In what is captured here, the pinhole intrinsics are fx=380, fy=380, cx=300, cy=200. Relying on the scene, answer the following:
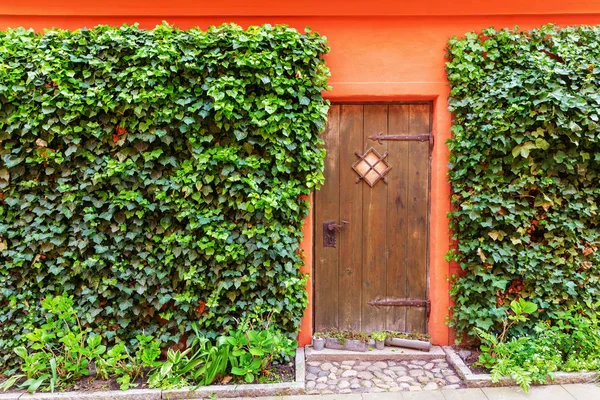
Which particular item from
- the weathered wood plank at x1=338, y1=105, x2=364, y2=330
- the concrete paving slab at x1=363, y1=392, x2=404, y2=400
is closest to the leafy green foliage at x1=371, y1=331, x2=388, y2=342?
the weathered wood plank at x1=338, y1=105, x2=364, y2=330

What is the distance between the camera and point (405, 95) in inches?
147

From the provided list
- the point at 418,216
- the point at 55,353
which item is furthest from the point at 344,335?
the point at 55,353

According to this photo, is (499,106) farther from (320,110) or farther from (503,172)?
(320,110)

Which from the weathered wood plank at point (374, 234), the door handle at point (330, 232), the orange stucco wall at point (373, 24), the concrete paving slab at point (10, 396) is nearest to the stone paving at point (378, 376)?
the weathered wood plank at point (374, 234)

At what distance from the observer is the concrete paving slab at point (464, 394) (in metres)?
→ 3.04

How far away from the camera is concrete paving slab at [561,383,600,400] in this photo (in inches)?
118

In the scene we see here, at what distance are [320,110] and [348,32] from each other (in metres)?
0.96

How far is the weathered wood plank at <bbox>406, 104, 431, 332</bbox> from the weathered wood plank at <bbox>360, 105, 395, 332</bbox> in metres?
0.25

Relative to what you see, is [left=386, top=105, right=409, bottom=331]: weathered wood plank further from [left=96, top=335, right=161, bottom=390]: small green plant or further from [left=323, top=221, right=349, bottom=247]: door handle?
[left=96, top=335, right=161, bottom=390]: small green plant

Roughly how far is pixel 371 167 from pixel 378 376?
1.95 metres

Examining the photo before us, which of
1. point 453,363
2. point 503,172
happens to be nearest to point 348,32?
point 503,172

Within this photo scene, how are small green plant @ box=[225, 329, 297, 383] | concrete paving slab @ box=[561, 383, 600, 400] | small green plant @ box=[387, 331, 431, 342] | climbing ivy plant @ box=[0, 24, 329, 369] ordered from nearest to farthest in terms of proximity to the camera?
concrete paving slab @ box=[561, 383, 600, 400], small green plant @ box=[225, 329, 297, 383], climbing ivy plant @ box=[0, 24, 329, 369], small green plant @ box=[387, 331, 431, 342]

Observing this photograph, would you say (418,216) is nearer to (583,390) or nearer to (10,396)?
(583,390)

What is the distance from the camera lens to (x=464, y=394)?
309 centimetres
